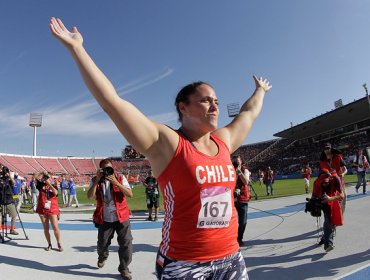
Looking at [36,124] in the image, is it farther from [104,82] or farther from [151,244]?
[104,82]

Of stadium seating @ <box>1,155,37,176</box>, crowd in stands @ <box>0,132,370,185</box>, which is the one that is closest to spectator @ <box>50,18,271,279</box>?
crowd in stands @ <box>0,132,370,185</box>

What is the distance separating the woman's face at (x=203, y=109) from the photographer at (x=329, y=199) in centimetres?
462

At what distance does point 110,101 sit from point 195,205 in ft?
2.63

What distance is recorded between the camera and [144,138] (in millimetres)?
1656

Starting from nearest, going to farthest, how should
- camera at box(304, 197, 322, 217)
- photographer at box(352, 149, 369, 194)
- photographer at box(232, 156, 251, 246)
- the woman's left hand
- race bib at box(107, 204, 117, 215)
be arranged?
the woman's left hand, race bib at box(107, 204, 117, 215), camera at box(304, 197, 322, 217), photographer at box(232, 156, 251, 246), photographer at box(352, 149, 369, 194)

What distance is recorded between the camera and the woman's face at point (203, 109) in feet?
6.40

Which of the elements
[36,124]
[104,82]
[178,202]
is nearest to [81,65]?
[104,82]

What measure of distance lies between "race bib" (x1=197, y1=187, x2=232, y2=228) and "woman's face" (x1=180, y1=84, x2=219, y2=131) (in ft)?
1.38

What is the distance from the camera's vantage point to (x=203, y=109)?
76.9 inches

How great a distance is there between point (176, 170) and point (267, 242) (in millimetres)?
5949

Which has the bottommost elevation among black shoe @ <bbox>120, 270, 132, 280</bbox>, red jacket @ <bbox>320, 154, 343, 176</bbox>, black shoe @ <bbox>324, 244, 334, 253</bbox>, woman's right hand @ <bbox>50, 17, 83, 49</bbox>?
black shoe @ <bbox>120, 270, 132, 280</bbox>

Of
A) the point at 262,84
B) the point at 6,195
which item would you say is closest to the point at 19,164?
the point at 6,195

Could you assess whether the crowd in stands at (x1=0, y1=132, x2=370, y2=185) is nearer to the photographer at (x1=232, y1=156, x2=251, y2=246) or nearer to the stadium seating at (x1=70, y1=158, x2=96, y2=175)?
the stadium seating at (x1=70, y1=158, x2=96, y2=175)

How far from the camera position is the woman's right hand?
1630 mm
